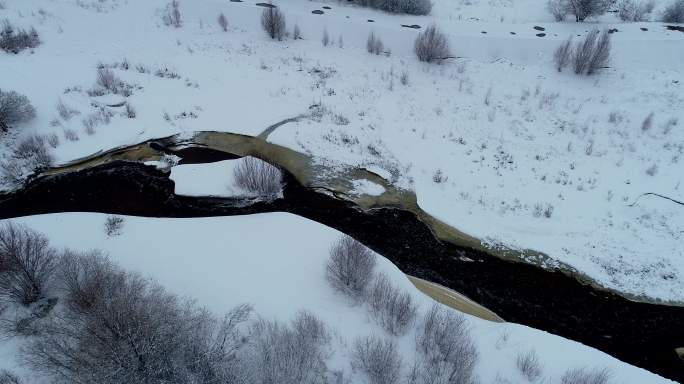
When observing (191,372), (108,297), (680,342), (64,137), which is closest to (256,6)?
(64,137)

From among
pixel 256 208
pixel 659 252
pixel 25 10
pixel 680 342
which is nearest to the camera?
pixel 680 342

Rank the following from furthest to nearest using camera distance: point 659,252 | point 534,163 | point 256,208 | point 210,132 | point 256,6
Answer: point 256,6 < point 210,132 < point 534,163 < point 256,208 < point 659,252

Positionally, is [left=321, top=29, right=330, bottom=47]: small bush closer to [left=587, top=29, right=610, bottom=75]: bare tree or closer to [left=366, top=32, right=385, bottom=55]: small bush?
[left=366, top=32, right=385, bottom=55]: small bush

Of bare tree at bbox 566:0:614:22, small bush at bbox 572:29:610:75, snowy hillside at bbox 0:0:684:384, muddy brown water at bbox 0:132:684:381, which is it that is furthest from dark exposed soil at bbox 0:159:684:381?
bare tree at bbox 566:0:614:22

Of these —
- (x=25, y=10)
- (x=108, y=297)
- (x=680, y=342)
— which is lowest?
(x=680, y=342)

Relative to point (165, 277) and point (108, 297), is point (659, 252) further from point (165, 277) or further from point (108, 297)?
point (108, 297)

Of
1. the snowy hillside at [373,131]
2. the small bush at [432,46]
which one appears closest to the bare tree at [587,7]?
the snowy hillside at [373,131]

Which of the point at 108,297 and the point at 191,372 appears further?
the point at 108,297
